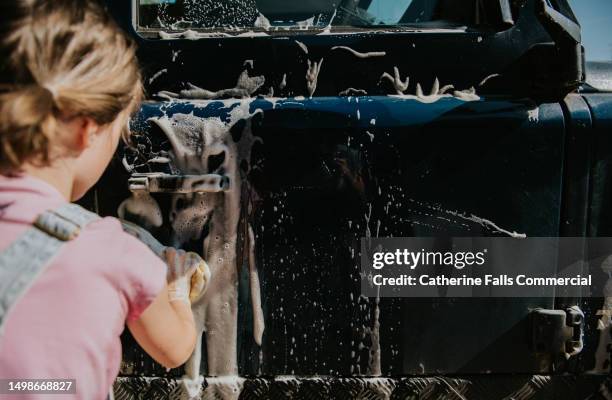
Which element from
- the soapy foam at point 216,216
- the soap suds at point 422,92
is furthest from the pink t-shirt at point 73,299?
the soap suds at point 422,92

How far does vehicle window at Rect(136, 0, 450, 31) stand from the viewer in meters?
1.59

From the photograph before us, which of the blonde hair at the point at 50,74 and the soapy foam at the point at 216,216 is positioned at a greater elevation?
the blonde hair at the point at 50,74

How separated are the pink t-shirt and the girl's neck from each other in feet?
0.06

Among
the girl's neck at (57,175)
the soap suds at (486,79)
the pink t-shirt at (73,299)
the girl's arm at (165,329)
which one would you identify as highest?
the soap suds at (486,79)

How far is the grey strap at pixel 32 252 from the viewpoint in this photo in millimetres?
726

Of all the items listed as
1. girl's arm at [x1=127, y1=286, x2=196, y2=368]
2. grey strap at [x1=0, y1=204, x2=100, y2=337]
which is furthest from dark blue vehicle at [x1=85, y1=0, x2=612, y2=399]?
grey strap at [x1=0, y1=204, x2=100, y2=337]

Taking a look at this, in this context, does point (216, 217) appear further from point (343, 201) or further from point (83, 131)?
point (83, 131)

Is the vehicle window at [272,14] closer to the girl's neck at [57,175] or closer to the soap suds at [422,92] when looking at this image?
the soap suds at [422,92]

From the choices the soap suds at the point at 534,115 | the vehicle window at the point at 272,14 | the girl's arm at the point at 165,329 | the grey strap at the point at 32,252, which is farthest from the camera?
the vehicle window at the point at 272,14

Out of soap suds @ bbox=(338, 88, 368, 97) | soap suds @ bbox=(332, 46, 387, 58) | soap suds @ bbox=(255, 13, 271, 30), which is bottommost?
soap suds @ bbox=(338, 88, 368, 97)

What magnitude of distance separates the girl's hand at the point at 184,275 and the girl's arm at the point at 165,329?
1.2 inches

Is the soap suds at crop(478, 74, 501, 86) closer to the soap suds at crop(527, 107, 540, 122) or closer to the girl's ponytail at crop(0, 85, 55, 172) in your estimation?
the soap suds at crop(527, 107, 540, 122)

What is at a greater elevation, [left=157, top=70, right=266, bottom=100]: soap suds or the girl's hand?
[left=157, top=70, right=266, bottom=100]: soap suds

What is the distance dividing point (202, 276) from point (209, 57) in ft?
2.18
